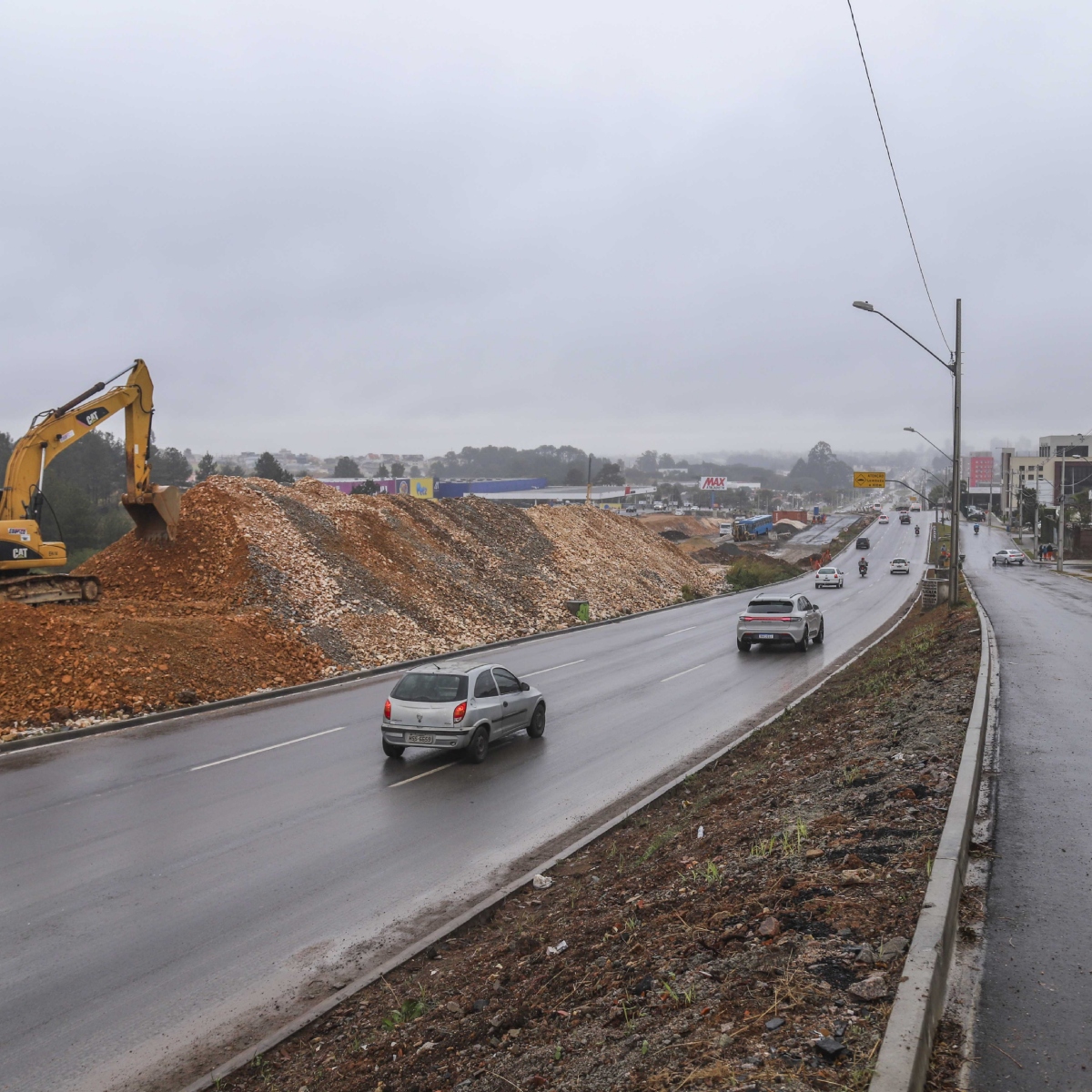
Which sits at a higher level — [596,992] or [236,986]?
[596,992]

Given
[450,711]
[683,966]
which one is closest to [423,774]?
[450,711]

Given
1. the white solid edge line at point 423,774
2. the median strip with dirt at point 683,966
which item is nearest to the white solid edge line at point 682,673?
the white solid edge line at point 423,774

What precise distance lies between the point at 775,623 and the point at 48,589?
18.6 m

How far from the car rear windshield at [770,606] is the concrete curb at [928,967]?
1879cm

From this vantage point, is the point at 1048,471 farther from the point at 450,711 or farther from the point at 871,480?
Result: the point at 450,711

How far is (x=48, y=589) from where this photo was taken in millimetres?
22594

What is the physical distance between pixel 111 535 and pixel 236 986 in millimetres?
67132

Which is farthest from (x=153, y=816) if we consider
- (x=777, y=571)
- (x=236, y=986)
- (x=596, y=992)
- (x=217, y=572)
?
(x=777, y=571)

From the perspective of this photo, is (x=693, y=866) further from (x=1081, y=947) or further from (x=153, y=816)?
(x=153, y=816)

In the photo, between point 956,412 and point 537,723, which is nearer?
point 537,723

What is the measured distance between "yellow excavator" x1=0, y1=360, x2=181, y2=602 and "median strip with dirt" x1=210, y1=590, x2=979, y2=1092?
59.2ft

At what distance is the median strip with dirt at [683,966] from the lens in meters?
4.54

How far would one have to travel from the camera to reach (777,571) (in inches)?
2482

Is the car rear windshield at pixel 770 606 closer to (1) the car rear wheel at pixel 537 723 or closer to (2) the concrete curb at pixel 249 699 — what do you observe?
(2) the concrete curb at pixel 249 699
